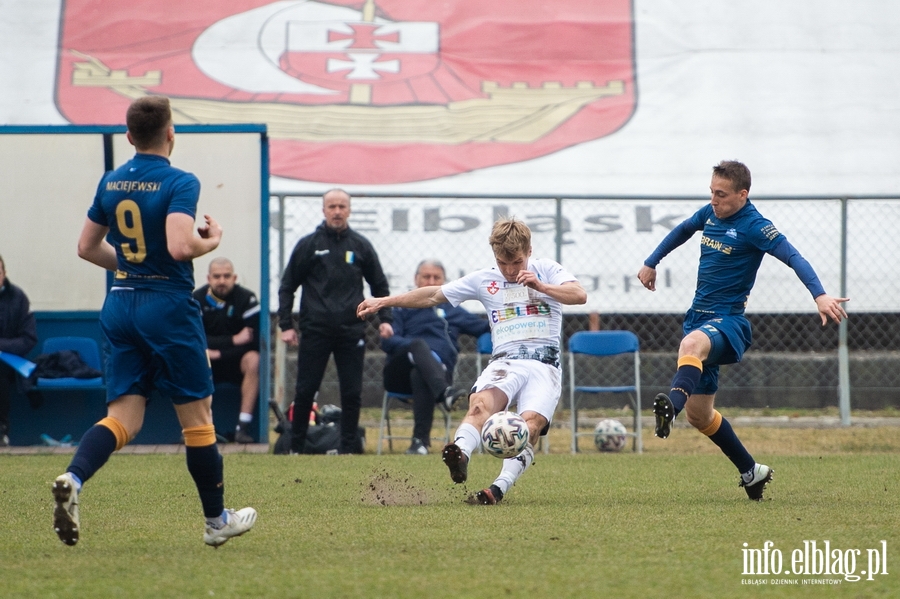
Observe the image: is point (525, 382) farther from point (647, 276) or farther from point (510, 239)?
point (647, 276)

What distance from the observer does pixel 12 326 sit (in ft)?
35.7

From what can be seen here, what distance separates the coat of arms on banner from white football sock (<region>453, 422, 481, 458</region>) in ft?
26.1

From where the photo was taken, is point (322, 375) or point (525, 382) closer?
point (525, 382)

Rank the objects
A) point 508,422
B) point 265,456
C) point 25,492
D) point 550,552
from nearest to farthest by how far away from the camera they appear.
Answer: point 550,552
point 508,422
point 25,492
point 265,456

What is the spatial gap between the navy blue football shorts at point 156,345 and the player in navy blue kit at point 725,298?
9.98ft

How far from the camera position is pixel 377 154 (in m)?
14.5

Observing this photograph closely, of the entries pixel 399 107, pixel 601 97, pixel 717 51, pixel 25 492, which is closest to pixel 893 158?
pixel 717 51

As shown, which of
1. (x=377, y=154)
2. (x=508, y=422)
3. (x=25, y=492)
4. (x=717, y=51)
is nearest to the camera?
(x=508, y=422)

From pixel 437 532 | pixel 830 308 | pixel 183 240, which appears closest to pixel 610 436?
pixel 830 308

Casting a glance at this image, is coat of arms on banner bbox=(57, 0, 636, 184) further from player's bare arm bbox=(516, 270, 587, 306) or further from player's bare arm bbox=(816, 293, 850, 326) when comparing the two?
player's bare arm bbox=(816, 293, 850, 326)

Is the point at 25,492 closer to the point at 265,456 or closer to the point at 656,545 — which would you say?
the point at 265,456

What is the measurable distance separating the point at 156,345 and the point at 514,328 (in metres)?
2.56

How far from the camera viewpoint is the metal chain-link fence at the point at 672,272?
12688 millimetres

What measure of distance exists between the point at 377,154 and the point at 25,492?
26.2ft
